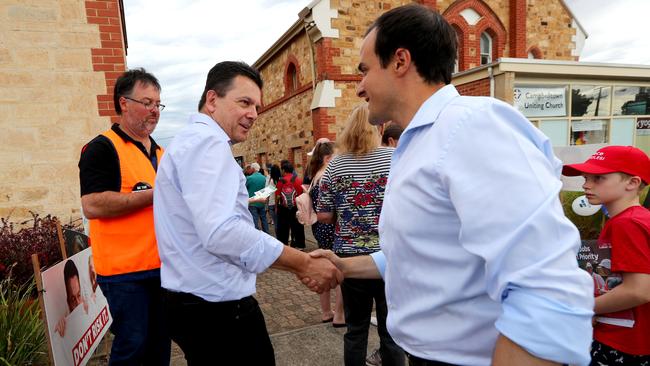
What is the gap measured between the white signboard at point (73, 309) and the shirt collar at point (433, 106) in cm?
259

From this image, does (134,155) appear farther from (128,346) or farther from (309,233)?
(309,233)

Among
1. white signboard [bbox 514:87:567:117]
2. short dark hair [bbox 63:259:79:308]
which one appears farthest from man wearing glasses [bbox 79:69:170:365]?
white signboard [bbox 514:87:567:117]

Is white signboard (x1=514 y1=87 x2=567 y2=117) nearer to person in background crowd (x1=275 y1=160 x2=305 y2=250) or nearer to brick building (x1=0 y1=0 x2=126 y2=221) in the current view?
person in background crowd (x1=275 y1=160 x2=305 y2=250)

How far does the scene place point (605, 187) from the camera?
1994mm

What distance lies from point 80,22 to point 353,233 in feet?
14.1

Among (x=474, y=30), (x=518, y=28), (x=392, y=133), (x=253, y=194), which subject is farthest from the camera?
(x=518, y=28)

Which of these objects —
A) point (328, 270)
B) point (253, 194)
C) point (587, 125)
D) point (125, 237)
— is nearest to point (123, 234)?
point (125, 237)

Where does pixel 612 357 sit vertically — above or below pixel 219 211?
below

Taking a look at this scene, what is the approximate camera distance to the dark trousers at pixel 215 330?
1873 millimetres

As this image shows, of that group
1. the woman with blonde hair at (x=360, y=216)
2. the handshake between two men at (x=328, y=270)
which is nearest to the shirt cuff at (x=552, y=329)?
the handshake between two men at (x=328, y=270)

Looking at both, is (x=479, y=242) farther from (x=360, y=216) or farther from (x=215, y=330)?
(x=360, y=216)

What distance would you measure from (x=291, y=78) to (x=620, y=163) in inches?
500

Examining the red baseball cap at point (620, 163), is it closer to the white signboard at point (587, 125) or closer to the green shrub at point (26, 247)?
the green shrub at point (26, 247)

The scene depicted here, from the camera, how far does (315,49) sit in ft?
35.9
